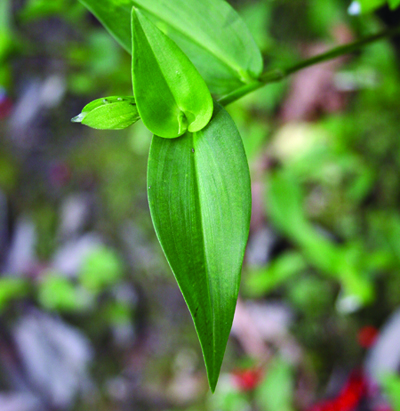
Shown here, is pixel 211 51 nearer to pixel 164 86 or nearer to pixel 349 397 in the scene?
pixel 164 86

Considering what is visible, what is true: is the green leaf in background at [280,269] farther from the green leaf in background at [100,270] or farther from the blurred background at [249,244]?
the green leaf in background at [100,270]

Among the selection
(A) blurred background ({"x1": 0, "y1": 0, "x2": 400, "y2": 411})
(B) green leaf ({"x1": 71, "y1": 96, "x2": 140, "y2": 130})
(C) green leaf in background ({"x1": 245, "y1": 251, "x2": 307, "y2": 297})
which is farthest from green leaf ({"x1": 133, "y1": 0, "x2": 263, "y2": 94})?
(C) green leaf in background ({"x1": 245, "y1": 251, "x2": 307, "y2": 297})

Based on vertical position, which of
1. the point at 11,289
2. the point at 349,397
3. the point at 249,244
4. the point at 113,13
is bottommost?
the point at 349,397

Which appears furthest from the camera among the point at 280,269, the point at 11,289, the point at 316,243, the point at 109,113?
the point at 11,289

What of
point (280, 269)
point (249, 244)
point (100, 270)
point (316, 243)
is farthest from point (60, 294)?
point (316, 243)

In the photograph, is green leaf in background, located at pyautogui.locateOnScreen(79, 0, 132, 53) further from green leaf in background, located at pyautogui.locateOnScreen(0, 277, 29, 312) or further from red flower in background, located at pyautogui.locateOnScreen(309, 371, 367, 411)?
green leaf in background, located at pyautogui.locateOnScreen(0, 277, 29, 312)

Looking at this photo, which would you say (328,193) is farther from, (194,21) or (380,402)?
(194,21)

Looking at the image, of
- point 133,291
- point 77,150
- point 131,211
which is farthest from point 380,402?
point 77,150

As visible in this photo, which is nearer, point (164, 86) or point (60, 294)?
point (164, 86)
